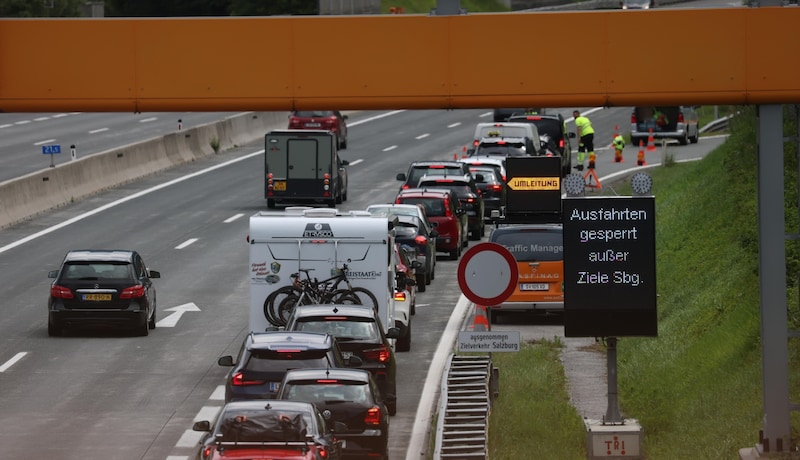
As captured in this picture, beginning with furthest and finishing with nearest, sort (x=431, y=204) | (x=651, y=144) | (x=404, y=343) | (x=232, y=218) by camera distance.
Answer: (x=651, y=144)
(x=232, y=218)
(x=431, y=204)
(x=404, y=343)

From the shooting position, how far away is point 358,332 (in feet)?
75.4

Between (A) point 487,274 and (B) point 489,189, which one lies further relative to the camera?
(B) point 489,189

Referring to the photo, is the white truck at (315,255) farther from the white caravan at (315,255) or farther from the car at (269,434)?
the car at (269,434)

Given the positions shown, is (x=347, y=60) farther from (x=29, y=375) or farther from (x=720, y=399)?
(x=29, y=375)

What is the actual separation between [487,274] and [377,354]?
5560mm

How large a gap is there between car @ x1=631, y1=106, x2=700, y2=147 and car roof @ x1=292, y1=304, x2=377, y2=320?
45790mm

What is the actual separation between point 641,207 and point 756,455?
292 centimetres

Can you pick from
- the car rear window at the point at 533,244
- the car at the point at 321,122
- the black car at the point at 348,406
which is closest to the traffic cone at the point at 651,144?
the car at the point at 321,122

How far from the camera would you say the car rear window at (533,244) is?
101 feet

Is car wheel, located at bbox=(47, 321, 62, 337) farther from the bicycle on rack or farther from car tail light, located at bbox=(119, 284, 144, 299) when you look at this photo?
the bicycle on rack

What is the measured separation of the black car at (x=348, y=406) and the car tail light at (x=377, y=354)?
3656 mm

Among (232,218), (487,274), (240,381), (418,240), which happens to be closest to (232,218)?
(232,218)

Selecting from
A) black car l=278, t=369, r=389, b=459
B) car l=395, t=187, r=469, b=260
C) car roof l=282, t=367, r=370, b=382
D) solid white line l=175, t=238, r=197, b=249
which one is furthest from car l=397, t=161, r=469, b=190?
black car l=278, t=369, r=389, b=459

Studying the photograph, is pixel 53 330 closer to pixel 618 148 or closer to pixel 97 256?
pixel 97 256
